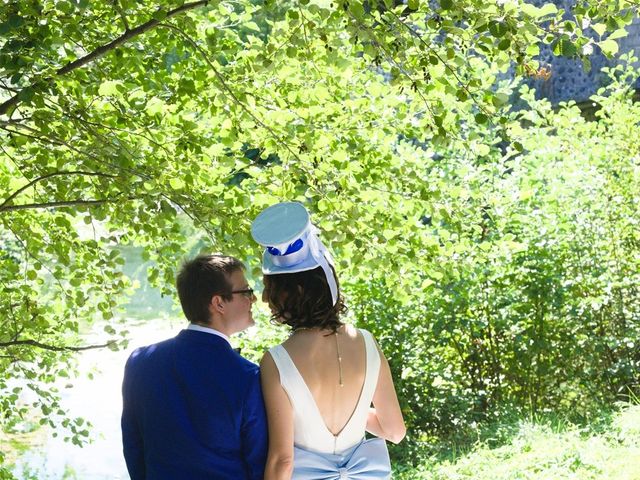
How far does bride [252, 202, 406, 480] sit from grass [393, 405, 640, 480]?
2899 mm

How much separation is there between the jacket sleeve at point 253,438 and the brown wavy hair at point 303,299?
22cm

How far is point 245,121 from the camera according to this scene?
407 centimetres

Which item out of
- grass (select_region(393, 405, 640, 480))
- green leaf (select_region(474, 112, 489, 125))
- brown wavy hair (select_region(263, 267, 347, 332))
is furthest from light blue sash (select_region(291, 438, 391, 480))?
grass (select_region(393, 405, 640, 480))

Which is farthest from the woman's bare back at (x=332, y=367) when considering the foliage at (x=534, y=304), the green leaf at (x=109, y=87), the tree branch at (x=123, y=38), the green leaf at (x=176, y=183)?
the foliage at (x=534, y=304)

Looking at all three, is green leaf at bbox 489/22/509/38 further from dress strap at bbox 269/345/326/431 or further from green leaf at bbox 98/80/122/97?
green leaf at bbox 98/80/122/97

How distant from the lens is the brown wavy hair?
107 inches

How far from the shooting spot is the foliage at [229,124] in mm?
3340

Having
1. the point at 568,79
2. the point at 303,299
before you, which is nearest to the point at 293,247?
the point at 303,299

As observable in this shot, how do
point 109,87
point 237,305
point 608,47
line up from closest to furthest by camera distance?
1. point 237,305
2. point 608,47
3. point 109,87

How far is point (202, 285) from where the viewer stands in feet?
8.88

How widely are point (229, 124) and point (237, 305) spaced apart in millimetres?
1609

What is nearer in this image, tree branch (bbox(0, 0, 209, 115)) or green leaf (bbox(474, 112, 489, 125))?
green leaf (bbox(474, 112, 489, 125))

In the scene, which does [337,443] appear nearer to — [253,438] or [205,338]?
[253,438]

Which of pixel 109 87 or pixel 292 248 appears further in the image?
pixel 109 87
